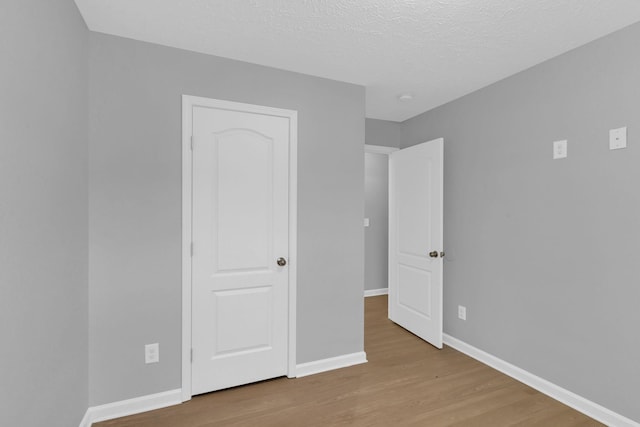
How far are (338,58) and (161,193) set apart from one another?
5.28 ft

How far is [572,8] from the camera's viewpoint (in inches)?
69.2

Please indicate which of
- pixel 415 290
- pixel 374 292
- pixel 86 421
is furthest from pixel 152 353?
pixel 374 292

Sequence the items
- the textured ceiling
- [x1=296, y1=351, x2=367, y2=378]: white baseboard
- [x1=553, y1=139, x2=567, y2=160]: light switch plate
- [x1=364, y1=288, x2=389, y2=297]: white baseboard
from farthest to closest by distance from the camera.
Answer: [x1=364, y1=288, x2=389, y2=297]: white baseboard
[x1=296, y1=351, x2=367, y2=378]: white baseboard
[x1=553, y1=139, x2=567, y2=160]: light switch plate
the textured ceiling

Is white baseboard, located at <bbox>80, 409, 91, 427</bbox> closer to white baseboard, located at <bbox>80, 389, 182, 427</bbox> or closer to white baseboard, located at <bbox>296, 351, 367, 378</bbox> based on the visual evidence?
white baseboard, located at <bbox>80, 389, 182, 427</bbox>

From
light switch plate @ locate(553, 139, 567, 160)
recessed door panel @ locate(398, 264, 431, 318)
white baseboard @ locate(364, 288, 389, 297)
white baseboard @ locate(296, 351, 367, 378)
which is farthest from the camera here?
white baseboard @ locate(364, 288, 389, 297)

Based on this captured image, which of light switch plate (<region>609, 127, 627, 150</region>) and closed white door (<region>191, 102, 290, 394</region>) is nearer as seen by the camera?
light switch plate (<region>609, 127, 627, 150</region>)

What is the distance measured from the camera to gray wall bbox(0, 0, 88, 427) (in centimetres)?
111

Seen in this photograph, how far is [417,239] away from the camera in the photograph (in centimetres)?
337

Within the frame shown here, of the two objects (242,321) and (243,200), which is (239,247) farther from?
(242,321)

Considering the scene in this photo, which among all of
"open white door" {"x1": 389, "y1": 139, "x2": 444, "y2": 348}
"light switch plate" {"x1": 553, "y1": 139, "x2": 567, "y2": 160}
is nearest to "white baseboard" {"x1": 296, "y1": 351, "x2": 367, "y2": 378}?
"open white door" {"x1": 389, "y1": 139, "x2": 444, "y2": 348}

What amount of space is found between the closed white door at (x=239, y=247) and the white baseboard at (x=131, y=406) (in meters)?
0.15

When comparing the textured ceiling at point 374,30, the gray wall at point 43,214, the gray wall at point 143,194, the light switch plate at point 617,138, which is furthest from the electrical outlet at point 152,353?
the light switch plate at point 617,138

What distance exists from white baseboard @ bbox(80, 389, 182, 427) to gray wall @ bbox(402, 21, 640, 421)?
2602 mm

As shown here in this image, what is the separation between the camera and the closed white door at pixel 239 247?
2.29 meters
